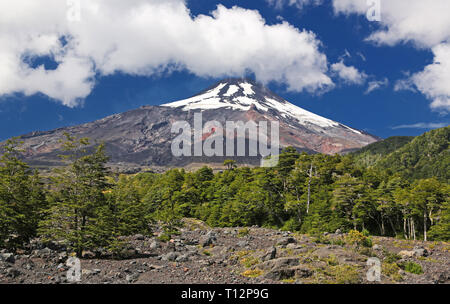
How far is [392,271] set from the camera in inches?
616

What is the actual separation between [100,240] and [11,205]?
6.23 m

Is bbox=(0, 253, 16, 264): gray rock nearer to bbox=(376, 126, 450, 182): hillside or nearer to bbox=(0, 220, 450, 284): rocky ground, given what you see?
bbox=(0, 220, 450, 284): rocky ground

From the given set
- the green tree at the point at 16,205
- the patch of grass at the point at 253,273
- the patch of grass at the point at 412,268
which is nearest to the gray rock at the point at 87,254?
the green tree at the point at 16,205

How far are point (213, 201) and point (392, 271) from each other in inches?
1457

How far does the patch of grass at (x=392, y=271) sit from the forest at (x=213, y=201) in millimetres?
15486

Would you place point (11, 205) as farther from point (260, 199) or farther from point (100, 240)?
point (260, 199)

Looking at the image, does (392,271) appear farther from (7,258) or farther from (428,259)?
(7,258)

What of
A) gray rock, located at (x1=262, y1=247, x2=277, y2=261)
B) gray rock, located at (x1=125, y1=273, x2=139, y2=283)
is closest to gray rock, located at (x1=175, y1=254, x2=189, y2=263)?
gray rock, located at (x1=125, y1=273, x2=139, y2=283)

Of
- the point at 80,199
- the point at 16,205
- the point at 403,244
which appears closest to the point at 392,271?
the point at 403,244

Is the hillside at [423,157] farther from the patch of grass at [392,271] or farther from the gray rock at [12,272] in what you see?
the gray rock at [12,272]

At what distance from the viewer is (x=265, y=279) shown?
1462 centimetres

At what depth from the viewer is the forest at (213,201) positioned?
66.1 ft

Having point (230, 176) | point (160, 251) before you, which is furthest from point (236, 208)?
point (160, 251)

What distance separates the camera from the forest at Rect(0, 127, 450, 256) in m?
20.1
